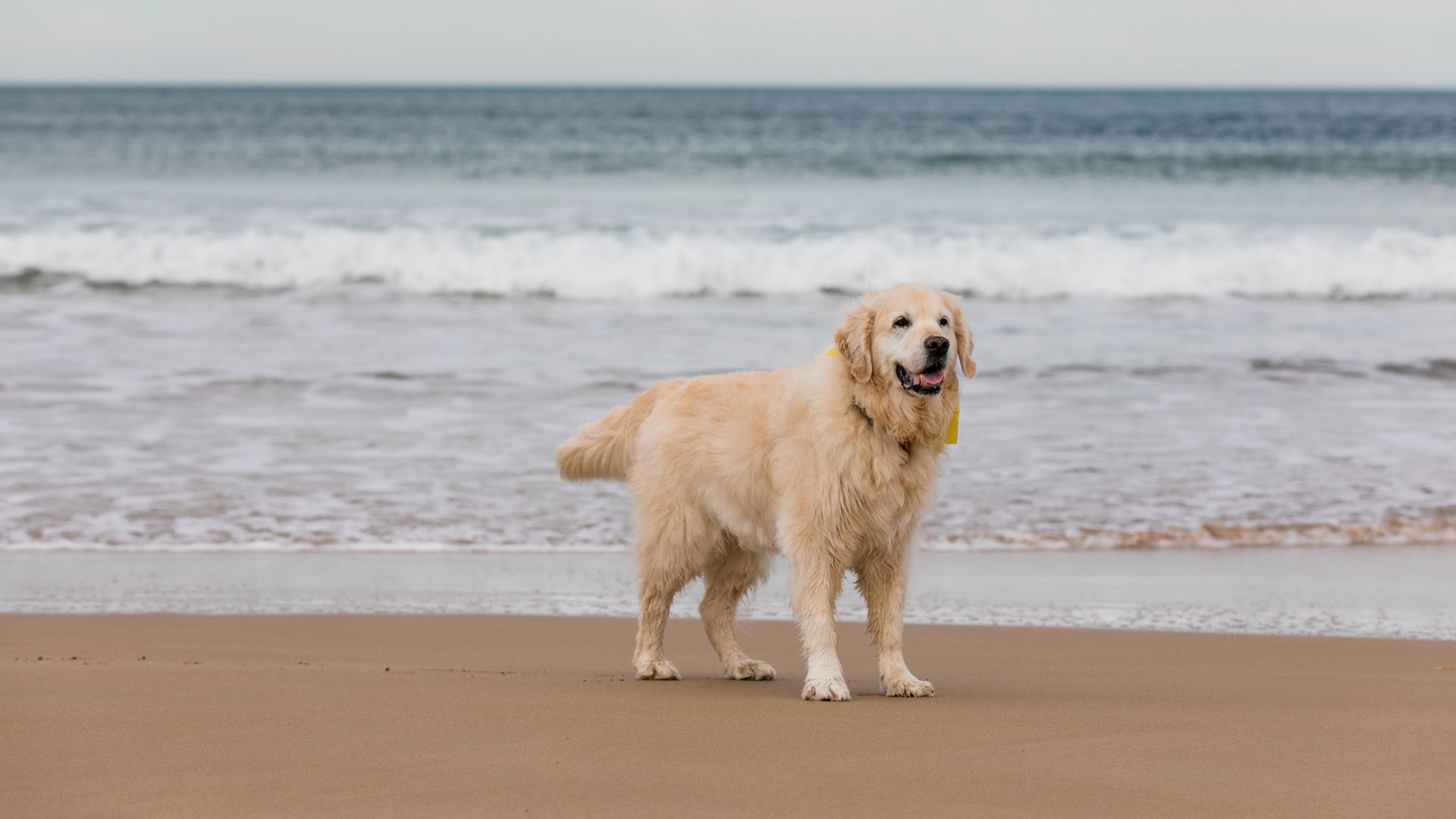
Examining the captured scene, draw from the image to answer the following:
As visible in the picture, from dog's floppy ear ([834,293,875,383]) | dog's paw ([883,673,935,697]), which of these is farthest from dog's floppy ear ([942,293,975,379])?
dog's paw ([883,673,935,697])

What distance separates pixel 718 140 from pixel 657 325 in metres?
29.3

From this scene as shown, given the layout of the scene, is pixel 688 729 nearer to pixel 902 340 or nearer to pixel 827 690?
pixel 827 690

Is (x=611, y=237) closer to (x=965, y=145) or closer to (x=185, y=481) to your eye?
(x=185, y=481)

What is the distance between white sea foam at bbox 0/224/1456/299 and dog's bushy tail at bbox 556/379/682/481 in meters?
12.6

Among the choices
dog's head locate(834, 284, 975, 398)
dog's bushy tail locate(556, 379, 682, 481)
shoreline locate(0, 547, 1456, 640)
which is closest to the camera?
dog's head locate(834, 284, 975, 398)

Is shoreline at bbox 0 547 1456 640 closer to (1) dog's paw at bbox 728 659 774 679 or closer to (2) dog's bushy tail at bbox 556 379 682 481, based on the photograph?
(1) dog's paw at bbox 728 659 774 679

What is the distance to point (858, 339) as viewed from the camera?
434 cm

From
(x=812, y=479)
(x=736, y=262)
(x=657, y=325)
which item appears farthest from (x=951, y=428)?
(x=736, y=262)

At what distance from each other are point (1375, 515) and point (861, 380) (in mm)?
4752

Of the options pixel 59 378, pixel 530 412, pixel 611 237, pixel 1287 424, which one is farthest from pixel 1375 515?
pixel 611 237

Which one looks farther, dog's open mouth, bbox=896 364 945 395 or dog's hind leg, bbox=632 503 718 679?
dog's hind leg, bbox=632 503 718 679

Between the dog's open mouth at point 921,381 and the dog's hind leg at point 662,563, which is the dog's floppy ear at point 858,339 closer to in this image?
the dog's open mouth at point 921,381

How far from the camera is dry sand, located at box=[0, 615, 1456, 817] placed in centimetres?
314

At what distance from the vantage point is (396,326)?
14.8 m
